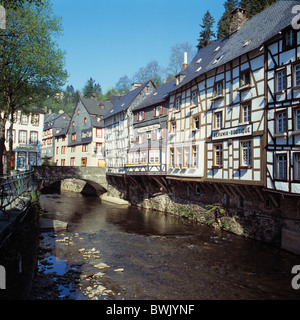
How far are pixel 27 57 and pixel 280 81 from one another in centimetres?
1698

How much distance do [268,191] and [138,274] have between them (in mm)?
8266

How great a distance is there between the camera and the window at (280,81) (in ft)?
49.2

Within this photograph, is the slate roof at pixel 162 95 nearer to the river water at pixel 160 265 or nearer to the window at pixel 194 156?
the window at pixel 194 156

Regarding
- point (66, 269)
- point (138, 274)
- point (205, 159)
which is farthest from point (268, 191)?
point (66, 269)

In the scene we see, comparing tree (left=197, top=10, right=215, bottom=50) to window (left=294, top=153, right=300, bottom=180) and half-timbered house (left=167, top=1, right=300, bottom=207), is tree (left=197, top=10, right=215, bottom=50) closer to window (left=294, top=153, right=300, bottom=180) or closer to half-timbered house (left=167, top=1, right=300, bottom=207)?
half-timbered house (left=167, top=1, right=300, bottom=207)

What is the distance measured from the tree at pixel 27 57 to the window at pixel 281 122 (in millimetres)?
16788

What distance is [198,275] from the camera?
1230 centimetres

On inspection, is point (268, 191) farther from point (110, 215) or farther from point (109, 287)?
point (110, 215)

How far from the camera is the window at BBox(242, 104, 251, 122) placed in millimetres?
17328

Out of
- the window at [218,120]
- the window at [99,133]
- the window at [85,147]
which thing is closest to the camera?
the window at [218,120]

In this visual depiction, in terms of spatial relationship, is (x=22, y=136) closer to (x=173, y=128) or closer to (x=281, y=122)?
(x=173, y=128)

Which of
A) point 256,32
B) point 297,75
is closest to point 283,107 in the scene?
point 297,75

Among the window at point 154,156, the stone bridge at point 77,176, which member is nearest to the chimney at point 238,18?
the window at point 154,156

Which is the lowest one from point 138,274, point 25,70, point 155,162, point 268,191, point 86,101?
point 138,274
